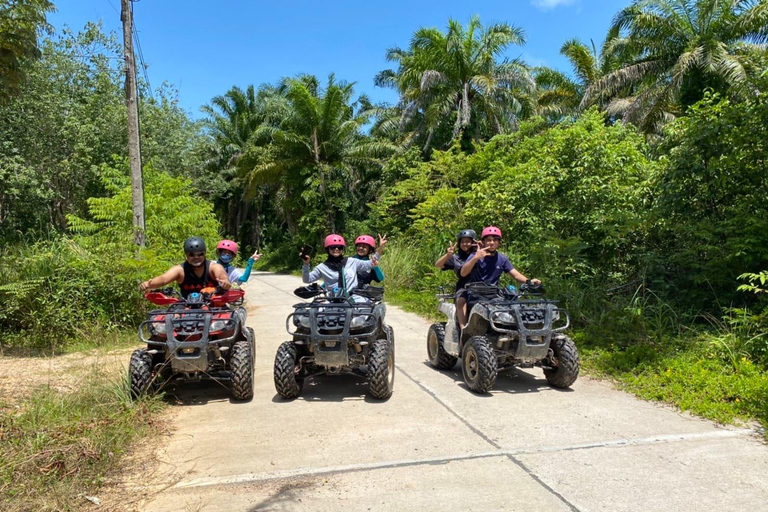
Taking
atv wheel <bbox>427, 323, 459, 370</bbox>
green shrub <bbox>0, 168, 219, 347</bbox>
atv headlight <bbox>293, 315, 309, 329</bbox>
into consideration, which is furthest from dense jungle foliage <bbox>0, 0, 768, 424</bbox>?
atv headlight <bbox>293, 315, 309, 329</bbox>

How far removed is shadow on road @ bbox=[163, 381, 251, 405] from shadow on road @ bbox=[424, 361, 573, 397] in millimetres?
2466

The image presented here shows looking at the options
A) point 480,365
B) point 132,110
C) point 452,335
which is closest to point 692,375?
point 480,365

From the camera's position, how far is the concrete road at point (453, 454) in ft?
11.8

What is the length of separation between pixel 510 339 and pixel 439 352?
1.46 meters

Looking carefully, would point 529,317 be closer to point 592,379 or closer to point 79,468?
point 592,379

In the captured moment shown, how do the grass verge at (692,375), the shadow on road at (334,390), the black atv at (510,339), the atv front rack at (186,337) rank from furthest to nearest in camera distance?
1. the shadow on road at (334,390)
2. the black atv at (510,339)
3. the atv front rack at (186,337)
4. the grass verge at (692,375)

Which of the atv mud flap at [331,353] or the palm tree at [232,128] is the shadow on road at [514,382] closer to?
the atv mud flap at [331,353]

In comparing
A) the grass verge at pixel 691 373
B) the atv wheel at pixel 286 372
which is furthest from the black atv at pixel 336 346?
the grass verge at pixel 691 373

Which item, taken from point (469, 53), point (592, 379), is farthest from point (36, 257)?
point (469, 53)

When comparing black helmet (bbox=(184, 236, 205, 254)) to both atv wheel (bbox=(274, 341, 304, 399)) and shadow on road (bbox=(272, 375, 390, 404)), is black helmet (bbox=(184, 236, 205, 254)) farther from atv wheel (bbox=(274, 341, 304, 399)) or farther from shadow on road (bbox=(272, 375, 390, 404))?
shadow on road (bbox=(272, 375, 390, 404))

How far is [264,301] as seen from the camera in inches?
594

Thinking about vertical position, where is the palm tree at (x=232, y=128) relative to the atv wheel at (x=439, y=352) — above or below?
above

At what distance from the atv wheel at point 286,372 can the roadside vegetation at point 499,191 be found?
1209mm

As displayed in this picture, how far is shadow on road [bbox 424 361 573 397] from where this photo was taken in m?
6.09
